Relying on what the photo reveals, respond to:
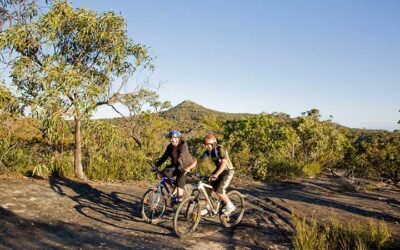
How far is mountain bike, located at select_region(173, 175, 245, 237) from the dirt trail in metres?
0.23

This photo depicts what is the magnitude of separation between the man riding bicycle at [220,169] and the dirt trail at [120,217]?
585 millimetres

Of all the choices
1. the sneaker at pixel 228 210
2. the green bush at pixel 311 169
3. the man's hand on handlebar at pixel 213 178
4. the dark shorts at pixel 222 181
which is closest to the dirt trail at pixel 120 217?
the sneaker at pixel 228 210

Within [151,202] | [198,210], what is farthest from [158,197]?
[198,210]

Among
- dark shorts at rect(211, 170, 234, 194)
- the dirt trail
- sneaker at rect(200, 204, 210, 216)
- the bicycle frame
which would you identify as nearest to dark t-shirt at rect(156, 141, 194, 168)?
the bicycle frame

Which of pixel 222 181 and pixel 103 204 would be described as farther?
pixel 103 204

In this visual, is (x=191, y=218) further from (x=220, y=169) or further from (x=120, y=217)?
(x=120, y=217)

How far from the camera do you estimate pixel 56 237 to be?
6.42 m

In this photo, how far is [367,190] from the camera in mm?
14266

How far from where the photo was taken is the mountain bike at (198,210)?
7.17 metres

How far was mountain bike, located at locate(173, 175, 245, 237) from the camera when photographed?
23.5 ft

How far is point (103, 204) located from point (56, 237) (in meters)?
2.76

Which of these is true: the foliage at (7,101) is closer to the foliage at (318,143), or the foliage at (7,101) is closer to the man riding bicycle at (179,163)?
the man riding bicycle at (179,163)

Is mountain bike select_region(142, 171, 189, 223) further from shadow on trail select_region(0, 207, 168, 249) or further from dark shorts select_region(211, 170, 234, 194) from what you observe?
shadow on trail select_region(0, 207, 168, 249)

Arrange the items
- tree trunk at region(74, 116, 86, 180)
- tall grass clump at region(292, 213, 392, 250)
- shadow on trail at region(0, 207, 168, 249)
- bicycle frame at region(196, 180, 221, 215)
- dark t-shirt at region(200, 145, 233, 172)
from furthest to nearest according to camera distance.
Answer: tree trunk at region(74, 116, 86, 180)
dark t-shirt at region(200, 145, 233, 172)
bicycle frame at region(196, 180, 221, 215)
tall grass clump at region(292, 213, 392, 250)
shadow on trail at region(0, 207, 168, 249)
